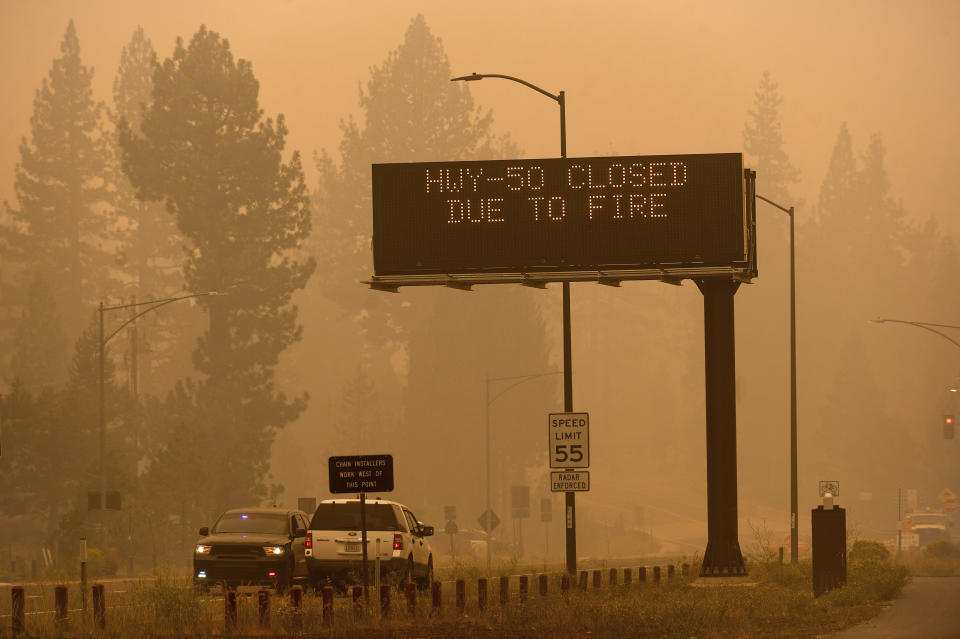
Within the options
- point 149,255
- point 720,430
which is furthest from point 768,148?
point 720,430

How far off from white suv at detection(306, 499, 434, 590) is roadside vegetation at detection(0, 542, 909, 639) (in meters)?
3.31

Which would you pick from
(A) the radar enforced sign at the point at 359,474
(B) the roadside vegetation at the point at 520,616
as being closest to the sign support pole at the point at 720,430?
(B) the roadside vegetation at the point at 520,616

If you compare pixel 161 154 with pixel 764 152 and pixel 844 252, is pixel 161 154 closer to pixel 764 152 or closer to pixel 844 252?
pixel 764 152

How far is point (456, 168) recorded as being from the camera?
28078 mm

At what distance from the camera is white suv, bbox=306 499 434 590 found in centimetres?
2870

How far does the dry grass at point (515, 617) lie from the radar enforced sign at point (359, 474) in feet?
5.56

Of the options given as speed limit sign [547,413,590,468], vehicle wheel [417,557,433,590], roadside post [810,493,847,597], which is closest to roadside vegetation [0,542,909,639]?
roadside post [810,493,847,597]

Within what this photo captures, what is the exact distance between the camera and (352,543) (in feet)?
94.3

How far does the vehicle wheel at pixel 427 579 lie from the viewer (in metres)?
30.1

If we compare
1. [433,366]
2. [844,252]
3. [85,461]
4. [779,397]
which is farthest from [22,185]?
[844,252]

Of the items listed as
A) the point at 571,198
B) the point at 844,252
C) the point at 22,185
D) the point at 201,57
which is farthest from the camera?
the point at 844,252

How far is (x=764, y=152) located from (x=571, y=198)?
5166 inches

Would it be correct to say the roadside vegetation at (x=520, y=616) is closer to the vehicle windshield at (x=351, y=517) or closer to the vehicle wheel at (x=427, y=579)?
the vehicle windshield at (x=351, y=517)

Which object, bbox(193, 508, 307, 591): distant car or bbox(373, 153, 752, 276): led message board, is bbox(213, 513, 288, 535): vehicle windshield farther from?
bbox(373, 153, 752, 276): led message board
